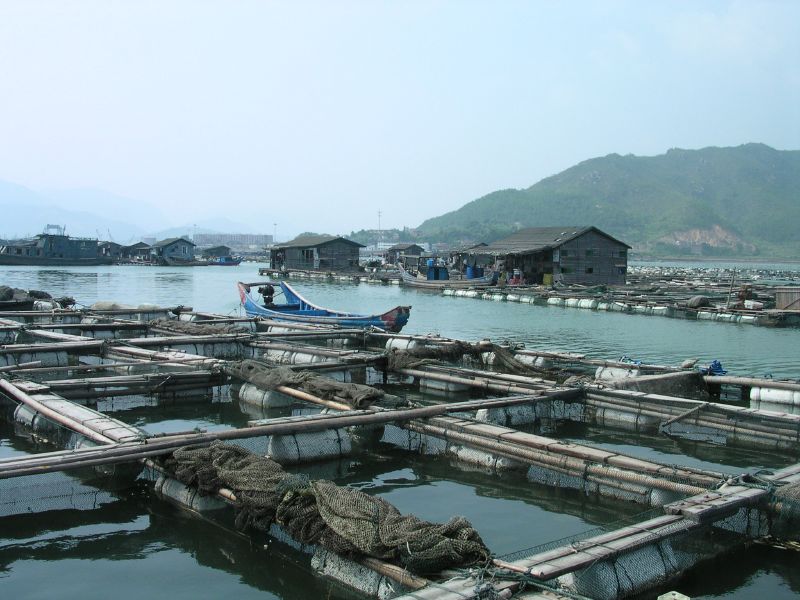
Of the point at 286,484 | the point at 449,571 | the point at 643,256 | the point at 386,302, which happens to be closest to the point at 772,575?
the point at 449,571

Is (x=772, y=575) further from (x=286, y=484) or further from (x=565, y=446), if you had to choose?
(x=286, y=484)

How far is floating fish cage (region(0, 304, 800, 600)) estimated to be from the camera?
6941 mm

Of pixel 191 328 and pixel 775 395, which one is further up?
pixel 191 328

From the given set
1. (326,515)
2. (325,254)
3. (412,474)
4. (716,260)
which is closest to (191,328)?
(412,474)

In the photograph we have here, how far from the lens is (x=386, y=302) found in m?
52.9

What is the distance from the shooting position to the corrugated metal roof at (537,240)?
58250 mm

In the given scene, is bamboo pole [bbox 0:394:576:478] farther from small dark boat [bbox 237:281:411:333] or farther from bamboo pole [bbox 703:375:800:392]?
small dark boat [bbox 237:281:411:333]

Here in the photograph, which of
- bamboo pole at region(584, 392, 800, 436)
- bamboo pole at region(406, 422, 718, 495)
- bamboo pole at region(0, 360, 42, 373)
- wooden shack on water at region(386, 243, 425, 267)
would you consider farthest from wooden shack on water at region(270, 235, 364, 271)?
bamboo pole at region(406, 422, 718, 495)

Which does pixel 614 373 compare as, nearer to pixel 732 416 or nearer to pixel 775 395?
pixel 775 395

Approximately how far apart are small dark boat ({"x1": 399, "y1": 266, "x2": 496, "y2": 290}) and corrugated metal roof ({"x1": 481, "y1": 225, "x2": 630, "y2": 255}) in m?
2.48

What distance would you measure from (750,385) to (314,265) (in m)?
69.3

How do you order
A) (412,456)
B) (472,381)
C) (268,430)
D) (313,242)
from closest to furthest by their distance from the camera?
1. (268,430)
2. (412,456)
3. (472,381)
4. (313,242)

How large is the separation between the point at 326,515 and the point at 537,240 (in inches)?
2215

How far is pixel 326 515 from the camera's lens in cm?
742
